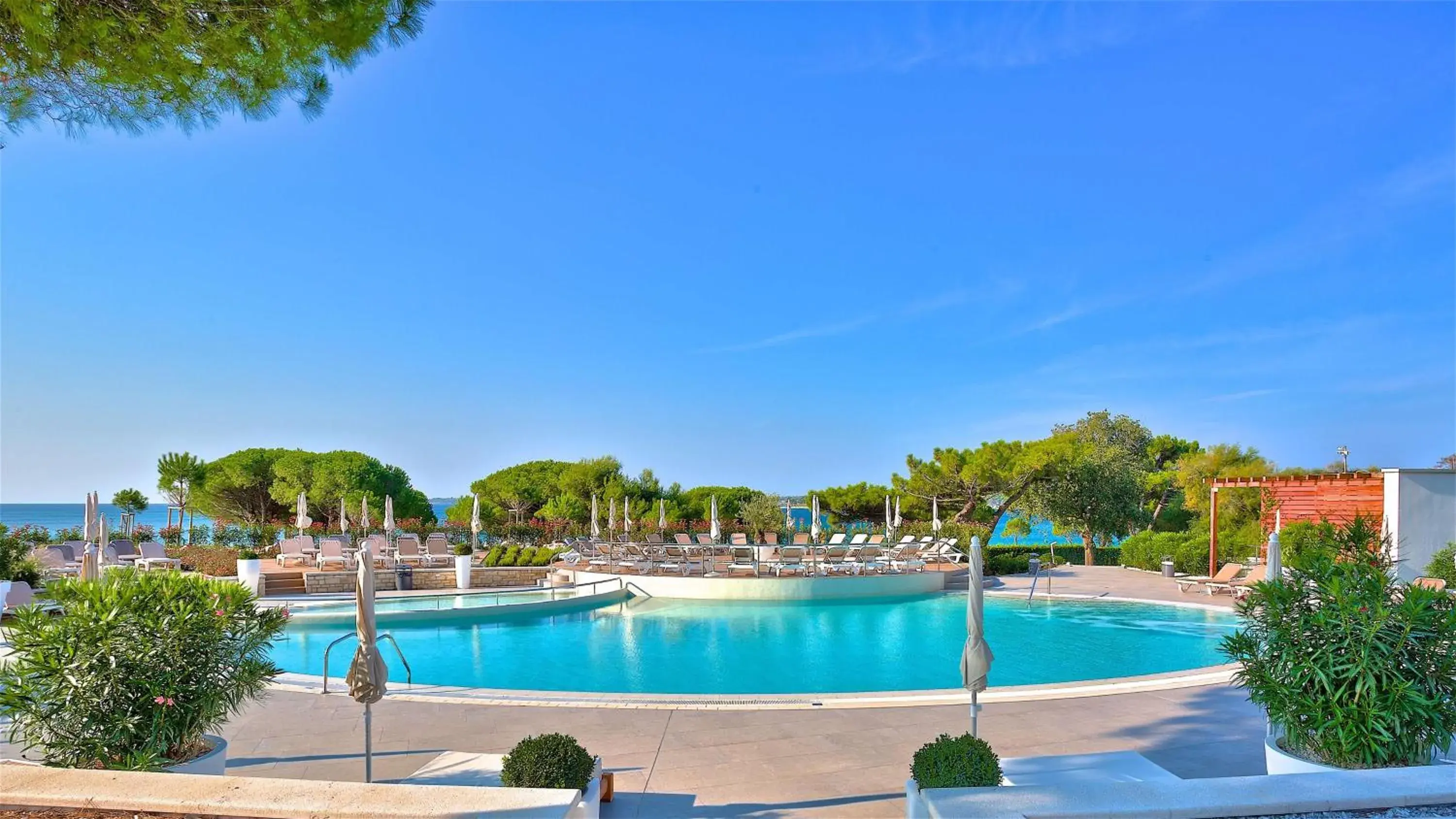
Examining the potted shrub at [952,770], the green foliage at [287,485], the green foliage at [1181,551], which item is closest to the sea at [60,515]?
the green foliage at [287,485]

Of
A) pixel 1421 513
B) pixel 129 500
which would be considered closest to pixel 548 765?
pixel 1421 513

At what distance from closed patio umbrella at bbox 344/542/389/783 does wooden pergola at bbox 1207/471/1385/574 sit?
17.2m

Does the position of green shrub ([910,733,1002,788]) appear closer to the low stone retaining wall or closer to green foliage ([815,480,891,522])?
the low stone retaining wall

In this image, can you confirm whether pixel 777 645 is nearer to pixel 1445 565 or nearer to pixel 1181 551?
pixel 1445 565

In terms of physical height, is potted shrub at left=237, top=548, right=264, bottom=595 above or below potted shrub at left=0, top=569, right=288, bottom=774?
below

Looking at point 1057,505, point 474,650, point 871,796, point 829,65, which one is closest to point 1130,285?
point 1057,505

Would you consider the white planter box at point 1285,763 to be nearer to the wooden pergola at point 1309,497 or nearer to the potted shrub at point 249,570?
the wooden pergola at point 1309,497

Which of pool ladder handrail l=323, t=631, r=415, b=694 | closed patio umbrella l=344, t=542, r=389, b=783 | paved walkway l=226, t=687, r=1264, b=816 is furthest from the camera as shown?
pool ladder handrail l=323, t=631, r=415, b=694

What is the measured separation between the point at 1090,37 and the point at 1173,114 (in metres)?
3.10

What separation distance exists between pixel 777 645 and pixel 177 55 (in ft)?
31.2

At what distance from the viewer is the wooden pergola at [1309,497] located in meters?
16.0

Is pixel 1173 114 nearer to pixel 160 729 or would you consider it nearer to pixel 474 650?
pixel 474 650

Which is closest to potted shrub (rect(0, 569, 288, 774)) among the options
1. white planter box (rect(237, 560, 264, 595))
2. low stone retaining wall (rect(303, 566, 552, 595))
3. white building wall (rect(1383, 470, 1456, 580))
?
white planter box (rect(237, 560, 264, 595))

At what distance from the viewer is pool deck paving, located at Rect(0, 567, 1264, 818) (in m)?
4.80
